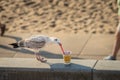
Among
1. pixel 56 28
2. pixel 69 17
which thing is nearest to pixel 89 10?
pixel 69 17

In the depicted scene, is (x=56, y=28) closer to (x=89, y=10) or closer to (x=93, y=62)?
(x=89, y=10)

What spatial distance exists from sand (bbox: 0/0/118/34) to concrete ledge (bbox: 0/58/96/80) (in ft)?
9.39

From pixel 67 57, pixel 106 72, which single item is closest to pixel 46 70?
pixel 67 57

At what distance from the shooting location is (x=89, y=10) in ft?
33.3

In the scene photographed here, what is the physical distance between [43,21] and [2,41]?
4.93 feet

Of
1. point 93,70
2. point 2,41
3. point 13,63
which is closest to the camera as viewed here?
point 93,70

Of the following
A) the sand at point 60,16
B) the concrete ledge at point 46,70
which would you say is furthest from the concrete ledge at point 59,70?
the sand at point 60,16

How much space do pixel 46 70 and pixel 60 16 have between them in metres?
4.04

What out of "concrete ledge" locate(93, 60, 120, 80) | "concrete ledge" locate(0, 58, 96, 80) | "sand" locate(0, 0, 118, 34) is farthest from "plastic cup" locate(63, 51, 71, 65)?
"sand" locate(0, 0, 118, 34)

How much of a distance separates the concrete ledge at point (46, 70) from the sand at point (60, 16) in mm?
2861

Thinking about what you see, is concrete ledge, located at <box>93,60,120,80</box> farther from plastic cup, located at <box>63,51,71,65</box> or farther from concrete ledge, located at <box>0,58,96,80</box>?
plastic cup, located at <box>63,51,71,65</box>

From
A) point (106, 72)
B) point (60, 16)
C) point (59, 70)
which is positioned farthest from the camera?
point (60, 16)

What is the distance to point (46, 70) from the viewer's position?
6078 mm

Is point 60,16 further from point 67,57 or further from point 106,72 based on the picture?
point 106,72
